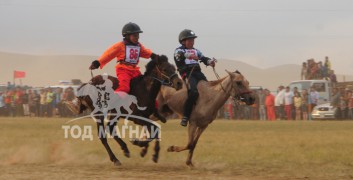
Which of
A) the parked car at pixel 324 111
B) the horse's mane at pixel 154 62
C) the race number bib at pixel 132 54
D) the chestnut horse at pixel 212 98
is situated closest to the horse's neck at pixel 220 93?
the chestnut horse at pixel 212 98

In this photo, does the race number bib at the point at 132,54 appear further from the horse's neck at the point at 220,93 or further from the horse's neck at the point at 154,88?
the horse's neck at the point at 220,93

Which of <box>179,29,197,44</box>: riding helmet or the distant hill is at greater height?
the distant hill

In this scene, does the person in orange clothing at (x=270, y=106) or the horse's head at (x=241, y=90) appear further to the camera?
the person in orange clothing at (x=270, y=106)

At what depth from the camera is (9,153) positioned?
1488 cm

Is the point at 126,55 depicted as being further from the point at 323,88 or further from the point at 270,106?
the point at 323,88

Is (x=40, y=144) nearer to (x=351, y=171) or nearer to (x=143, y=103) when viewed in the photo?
(x=143, y=103)

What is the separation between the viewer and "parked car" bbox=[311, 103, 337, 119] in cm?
3081

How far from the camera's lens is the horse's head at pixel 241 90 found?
12.6 m

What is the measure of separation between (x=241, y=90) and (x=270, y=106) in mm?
20169

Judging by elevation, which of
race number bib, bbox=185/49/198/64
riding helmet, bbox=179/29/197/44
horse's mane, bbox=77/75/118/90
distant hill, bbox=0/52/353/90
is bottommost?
Answer: horse's mane, bbox=77/75/118/90

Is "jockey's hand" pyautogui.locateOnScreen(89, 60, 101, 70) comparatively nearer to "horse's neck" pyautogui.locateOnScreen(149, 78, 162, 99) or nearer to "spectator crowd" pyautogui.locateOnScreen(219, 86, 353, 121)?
"horse's neck" pyautogui.locateOnScreen(149, 78, 162, 99)

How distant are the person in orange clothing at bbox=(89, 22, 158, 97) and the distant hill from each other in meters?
89.9

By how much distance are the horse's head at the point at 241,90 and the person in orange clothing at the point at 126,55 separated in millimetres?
1642

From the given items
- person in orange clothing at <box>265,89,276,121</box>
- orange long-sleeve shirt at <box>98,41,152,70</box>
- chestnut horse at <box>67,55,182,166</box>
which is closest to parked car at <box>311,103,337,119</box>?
person in orange clothing at <box>265,89,276,121</box>
